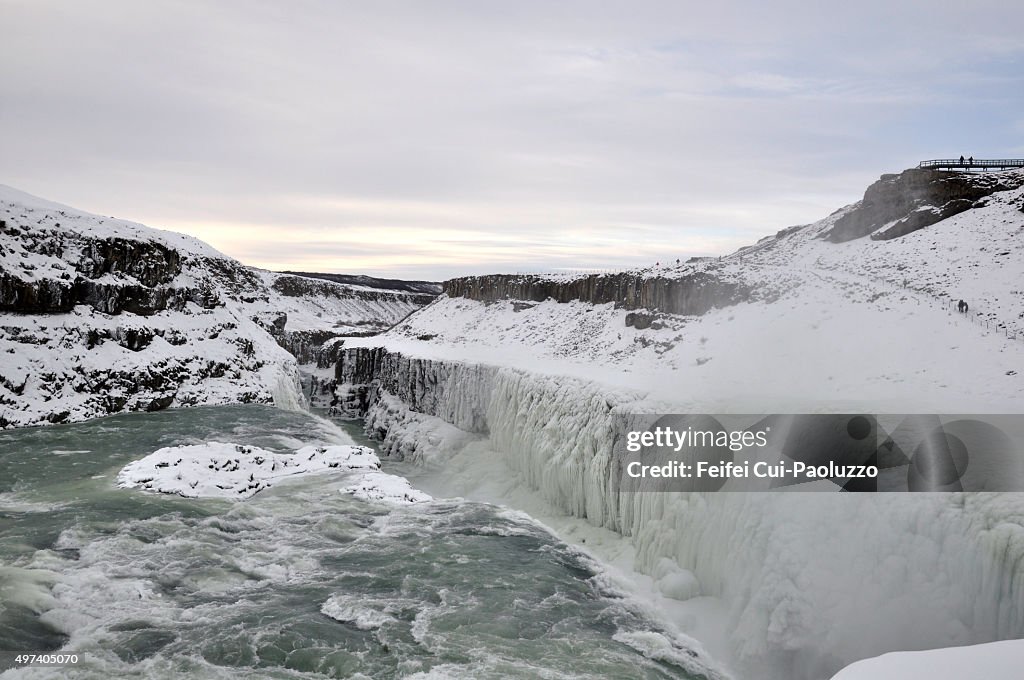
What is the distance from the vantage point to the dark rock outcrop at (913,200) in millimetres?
44531

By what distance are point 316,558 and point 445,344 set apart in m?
35.1

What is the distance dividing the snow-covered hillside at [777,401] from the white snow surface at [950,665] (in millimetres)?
4422

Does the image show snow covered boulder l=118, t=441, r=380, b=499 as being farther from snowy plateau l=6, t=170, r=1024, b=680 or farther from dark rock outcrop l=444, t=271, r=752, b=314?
dark rock outcrop l=444, t=271, r=752, b=314

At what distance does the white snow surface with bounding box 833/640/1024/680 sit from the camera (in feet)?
17.7

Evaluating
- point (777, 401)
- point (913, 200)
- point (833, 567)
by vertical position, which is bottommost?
point (833, 567)

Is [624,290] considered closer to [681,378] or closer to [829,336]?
[829,336]

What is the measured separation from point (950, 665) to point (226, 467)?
69.2ft

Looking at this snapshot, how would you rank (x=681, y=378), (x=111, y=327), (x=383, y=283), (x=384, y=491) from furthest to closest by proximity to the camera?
(x=383, y=283) < (x=111, y=327) < (x=681, y=378) < (x=384, y=491)

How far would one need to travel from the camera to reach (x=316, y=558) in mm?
15328

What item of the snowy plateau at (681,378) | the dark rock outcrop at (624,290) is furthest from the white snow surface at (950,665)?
the dark rock outcrop at (624,290)

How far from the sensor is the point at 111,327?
124ft

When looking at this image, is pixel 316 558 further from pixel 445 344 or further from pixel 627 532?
pixel 445 344

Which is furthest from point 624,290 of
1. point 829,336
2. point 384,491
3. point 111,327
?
point 111,327

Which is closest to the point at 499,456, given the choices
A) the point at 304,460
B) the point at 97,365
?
the point at 304,460
